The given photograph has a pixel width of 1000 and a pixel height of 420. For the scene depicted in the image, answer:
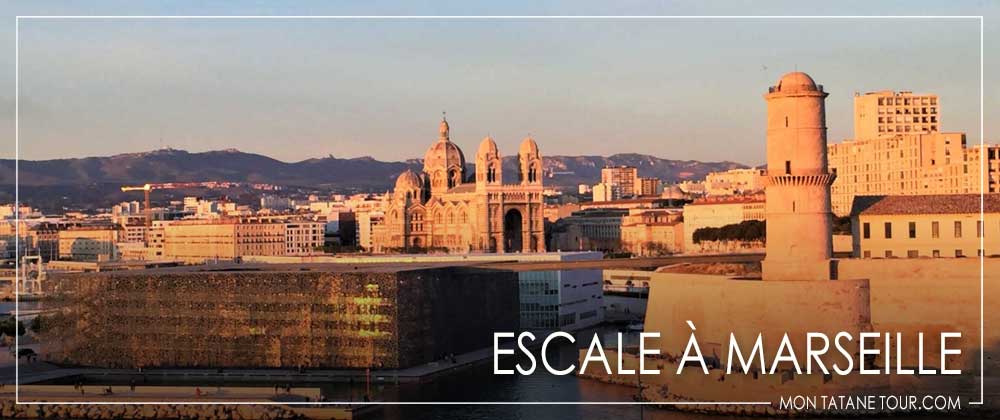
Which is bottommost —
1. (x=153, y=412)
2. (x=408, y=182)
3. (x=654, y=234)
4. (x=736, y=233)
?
(x=153, y=412)

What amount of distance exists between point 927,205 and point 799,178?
5.15m

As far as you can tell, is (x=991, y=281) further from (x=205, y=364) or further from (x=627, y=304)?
(x=627, y=304)

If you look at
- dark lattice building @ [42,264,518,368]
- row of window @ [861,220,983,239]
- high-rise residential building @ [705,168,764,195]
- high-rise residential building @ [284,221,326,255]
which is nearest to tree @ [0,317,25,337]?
dark lattice building @ [42,264,518,368]

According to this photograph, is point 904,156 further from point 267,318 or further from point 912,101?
point 267,318

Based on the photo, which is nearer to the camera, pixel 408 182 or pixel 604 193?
pixel 408 182

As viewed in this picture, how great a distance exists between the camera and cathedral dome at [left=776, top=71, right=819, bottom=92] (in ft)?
137

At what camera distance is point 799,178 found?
138ft

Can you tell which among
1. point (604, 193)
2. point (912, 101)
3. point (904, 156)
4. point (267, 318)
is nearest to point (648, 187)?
point (604, 193)

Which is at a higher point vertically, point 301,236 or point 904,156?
point 904,156

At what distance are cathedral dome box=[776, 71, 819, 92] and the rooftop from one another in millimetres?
5347

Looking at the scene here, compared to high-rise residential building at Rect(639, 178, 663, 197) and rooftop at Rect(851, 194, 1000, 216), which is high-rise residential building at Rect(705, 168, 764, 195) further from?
rooftop at Rect(851, 194, 1000, 216)

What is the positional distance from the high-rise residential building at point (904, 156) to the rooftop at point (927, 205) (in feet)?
120

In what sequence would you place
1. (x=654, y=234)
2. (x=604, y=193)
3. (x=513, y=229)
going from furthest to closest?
(x=604, y=193) → (x=654, y=234) → (x=513, y=229)

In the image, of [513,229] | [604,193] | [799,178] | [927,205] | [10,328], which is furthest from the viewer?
[604,193]
